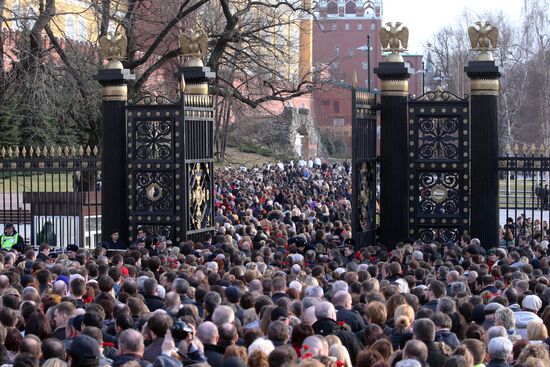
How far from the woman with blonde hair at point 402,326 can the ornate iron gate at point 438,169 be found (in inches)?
384

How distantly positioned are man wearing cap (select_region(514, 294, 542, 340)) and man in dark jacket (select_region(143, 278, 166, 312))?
12.4 ft

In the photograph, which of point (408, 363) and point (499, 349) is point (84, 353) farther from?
point (499, 349)

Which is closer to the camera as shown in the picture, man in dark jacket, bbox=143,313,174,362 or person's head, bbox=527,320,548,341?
man in dark jacket, bbox=143,313,174,362

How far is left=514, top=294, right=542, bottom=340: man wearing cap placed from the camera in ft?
36.5

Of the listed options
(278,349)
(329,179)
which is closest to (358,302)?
(278,349)

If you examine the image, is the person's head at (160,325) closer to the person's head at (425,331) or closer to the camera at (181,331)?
the camera at (181,331)

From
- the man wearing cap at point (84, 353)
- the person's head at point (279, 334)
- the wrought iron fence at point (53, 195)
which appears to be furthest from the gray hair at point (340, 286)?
the wrought iron fence at point (53, 195)

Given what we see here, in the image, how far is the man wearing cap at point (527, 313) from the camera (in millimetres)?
11133

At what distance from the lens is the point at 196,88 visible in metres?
21.5

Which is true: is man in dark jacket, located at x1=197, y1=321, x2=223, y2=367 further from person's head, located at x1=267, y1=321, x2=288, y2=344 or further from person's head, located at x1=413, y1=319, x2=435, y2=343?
person's head, located at x1=413, y1=319, x2=435, y2=343

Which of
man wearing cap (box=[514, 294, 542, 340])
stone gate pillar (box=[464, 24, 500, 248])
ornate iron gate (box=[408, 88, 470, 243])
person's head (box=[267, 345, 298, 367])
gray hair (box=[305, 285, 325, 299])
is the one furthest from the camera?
ornate iron gate (box=[408, 88, 470, 243])

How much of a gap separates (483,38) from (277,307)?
10.6 meters

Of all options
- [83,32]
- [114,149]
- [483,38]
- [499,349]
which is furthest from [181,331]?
[83,32]

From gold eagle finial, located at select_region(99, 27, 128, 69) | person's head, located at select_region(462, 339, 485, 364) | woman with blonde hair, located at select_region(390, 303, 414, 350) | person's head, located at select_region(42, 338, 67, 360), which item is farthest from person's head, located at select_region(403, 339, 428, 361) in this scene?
gold eagle finial, located at select_region(99, 27, 128, 69)
